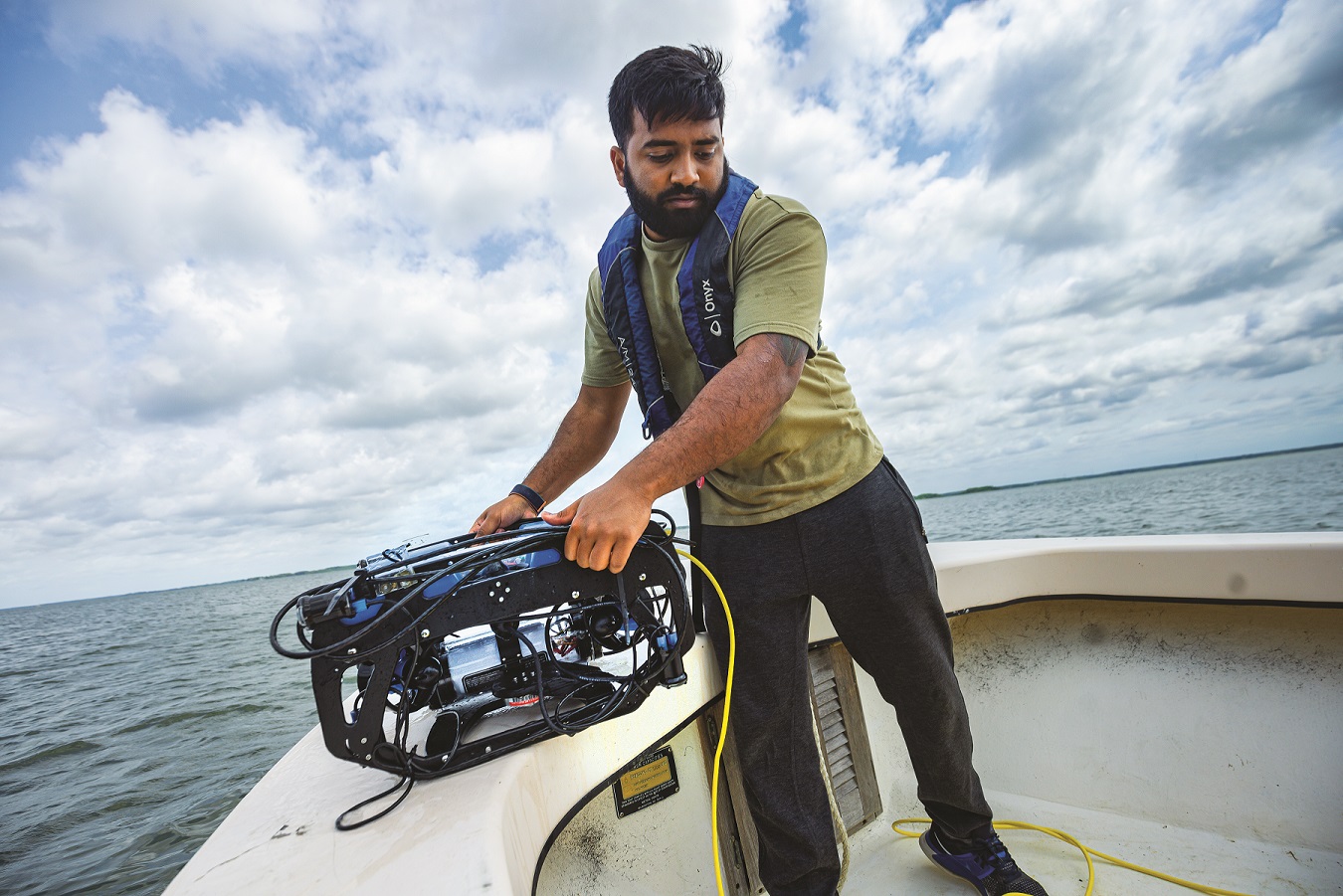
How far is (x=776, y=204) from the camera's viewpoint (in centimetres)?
137

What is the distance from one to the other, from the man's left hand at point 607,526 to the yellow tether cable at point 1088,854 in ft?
4.90

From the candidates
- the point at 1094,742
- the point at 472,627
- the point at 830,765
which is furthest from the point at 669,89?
the point at 1094,742

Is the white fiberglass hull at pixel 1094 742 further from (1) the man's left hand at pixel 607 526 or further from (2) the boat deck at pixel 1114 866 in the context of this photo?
(1) the man's left hand at pixel 607 526

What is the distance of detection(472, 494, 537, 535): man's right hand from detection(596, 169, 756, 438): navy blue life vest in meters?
0.36

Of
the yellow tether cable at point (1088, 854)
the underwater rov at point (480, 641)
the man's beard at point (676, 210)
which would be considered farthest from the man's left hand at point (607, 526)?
the yellow tether cable at point (1088, 854)

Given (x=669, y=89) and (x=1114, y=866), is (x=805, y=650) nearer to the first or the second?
(x=1114, y=866)

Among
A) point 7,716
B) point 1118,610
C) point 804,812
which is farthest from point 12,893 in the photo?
point 7,716

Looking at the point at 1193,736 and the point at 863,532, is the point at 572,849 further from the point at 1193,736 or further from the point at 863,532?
the point at 1193,736

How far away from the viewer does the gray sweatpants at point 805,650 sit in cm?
145

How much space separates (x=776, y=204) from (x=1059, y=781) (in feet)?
6.28

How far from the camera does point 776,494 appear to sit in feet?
4.84

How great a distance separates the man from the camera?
1.39m

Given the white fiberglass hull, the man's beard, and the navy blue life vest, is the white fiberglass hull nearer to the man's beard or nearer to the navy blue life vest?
the navy blue life vest

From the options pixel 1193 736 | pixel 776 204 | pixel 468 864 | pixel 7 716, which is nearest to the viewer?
pixel 468 864
